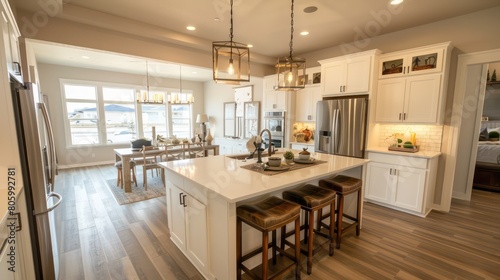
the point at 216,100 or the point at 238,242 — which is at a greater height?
the point at 216,100

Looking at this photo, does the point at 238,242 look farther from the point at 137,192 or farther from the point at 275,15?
the point at 137,192

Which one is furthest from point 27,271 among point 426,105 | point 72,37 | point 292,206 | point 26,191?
point 426,105

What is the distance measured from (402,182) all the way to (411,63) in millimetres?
1873

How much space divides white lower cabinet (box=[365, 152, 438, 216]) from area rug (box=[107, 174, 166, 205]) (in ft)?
12.7

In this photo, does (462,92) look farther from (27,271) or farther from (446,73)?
(27,271)

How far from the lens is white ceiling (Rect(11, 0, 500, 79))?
282cm

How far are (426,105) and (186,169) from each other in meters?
3.63

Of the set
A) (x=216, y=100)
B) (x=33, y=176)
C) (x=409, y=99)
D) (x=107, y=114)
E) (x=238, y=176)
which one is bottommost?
(x=238, y=176)

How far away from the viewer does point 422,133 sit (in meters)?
3.68

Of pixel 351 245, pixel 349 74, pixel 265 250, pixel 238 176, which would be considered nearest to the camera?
pixel 265 250

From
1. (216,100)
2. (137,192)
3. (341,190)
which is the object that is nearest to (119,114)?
(216,100)

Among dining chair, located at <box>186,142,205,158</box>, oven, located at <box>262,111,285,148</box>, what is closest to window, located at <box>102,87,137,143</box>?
dining chair, located at <box>186,142,205,158</box>

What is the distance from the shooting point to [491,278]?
2.05 meters

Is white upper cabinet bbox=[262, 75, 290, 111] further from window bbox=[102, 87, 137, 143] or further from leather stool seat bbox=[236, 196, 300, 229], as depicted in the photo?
window bbox=[102, 87, 137, 143]
